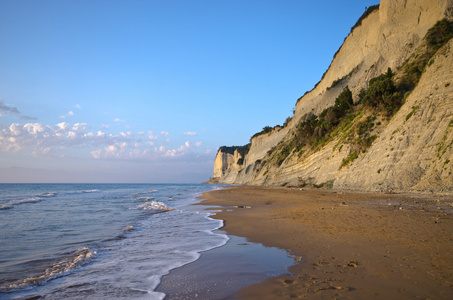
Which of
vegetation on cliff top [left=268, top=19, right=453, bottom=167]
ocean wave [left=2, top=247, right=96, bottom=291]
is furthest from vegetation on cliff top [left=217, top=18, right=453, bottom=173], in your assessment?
ocean wave [left=2, top=247, right=96, bottom=291]

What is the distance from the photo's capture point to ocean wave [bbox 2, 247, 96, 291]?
4.85 m

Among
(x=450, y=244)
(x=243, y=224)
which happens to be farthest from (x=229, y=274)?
(x=243, y=224)

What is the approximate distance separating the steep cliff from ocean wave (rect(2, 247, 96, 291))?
51.4ft

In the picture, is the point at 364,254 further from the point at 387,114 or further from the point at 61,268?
the point at 387,114

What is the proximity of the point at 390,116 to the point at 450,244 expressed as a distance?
64.6 ft

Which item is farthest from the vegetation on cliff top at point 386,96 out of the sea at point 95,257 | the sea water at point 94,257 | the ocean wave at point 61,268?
the ocean wave at point 61,268

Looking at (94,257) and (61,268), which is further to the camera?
(94,257)

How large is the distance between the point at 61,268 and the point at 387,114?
2462 cm

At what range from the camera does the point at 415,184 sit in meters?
14.8

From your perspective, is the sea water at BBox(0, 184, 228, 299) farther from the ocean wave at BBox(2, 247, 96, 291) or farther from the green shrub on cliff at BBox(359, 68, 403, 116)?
the green shrub on cliff at BBox(359, 68, 403, 116)

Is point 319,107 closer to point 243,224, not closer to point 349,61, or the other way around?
point 349,61

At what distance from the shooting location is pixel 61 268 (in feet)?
18.7

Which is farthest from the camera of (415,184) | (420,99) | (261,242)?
(420,99)

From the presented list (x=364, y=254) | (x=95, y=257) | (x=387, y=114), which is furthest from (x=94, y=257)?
(x=387, y=114)
